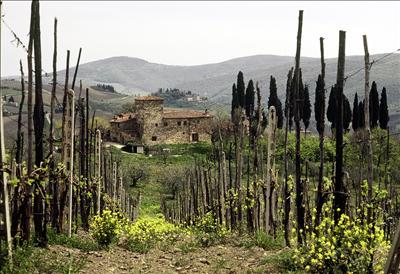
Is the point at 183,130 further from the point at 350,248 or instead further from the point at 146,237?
the point at 350,248

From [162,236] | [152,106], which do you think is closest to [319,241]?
[162,236]

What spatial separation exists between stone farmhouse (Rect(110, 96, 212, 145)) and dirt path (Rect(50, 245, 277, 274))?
60.9 meters

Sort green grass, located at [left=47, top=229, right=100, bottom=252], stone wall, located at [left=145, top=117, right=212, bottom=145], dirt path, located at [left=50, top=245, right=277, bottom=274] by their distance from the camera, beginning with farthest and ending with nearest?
1. stone wall, located at [left=145, top=117, right=212, bottom=145]
2. green grass, located at [left=47, top=229, right=100, bottom=252]
3. dirt path, located at [left=50, top=245, right=277, bottom=274]

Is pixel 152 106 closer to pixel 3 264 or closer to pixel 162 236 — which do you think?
pixel 162 236

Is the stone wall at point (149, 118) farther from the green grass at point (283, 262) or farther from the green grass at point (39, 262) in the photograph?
the green grass at point (283, 262)

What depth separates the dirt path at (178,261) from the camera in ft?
33.6

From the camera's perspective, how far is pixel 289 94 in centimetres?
1342

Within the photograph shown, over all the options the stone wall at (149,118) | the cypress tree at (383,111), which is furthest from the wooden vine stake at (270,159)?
the stone wall at (149,118)

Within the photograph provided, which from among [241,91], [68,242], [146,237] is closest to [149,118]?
[241,91]

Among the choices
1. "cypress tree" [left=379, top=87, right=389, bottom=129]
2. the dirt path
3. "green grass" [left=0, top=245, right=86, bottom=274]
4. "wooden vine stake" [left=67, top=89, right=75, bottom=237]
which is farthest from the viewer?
"cypress tree" [left=379, top=87, right=389, bottom=129]

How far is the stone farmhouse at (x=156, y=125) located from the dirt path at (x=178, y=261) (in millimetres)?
60893

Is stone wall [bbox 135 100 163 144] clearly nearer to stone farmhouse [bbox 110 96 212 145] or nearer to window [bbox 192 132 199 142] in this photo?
stone farmhouse [bbox 110 96 212 145]

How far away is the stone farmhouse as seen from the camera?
74438 mm

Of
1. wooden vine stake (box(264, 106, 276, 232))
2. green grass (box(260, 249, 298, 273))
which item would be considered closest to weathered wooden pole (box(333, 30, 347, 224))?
green grass (box(260, 249, 298, 273))
